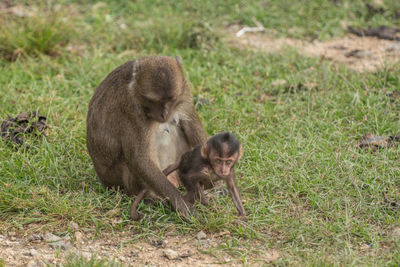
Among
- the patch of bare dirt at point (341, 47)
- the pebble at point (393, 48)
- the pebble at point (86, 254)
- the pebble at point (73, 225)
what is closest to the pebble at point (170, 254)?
the pebble at point (86, 254)

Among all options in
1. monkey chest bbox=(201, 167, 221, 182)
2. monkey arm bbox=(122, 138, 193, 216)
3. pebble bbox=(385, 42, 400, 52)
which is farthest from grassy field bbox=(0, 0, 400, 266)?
pebble bbox=(385, 42, 400, 52)

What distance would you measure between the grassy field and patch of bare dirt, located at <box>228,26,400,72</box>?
25cm

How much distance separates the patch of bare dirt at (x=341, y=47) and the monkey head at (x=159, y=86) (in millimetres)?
3819

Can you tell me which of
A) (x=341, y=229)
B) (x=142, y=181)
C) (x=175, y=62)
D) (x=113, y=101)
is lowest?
(x=341, y=229)

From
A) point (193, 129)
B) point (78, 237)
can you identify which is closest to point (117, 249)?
point (78, 237)

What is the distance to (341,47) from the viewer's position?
9.29 m

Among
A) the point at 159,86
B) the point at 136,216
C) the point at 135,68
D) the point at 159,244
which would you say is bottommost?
the point at 159,244

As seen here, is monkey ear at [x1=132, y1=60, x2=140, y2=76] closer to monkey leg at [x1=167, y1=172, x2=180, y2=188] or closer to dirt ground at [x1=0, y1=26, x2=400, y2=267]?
monkey leg at [x1=167, y1=172, x2=180, y2=188]

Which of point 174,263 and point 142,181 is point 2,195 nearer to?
point 142,181

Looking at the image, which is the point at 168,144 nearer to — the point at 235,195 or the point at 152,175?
the point at 152,175

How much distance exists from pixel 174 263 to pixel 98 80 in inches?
162

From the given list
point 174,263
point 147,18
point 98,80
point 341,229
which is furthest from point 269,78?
point 174,263

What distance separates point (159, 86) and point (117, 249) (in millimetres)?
1401

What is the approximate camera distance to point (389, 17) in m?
10.2
